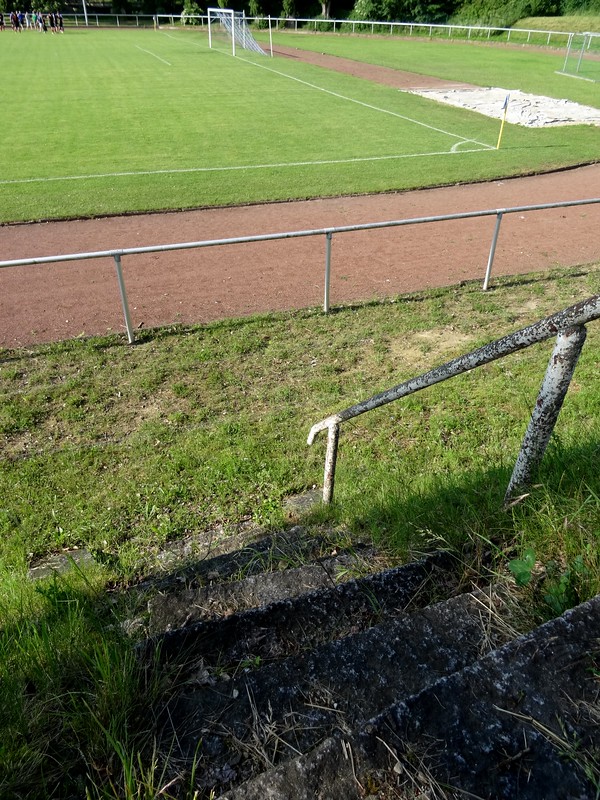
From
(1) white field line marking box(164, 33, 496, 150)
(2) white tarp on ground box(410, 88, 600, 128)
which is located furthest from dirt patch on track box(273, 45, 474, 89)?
(1) white field line marking box(164, 33, 496, 150)

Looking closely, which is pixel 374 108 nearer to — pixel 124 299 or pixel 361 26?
pixel 124 299

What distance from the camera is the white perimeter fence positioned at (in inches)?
1956

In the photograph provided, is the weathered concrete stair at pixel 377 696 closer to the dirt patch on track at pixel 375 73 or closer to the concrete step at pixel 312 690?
the concrete step at pixel 312 690

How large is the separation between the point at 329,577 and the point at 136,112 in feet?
81.2

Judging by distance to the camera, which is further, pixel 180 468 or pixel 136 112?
pixel 136 112

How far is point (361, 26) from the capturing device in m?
58.9

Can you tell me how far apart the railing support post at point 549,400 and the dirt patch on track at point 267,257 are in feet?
21.9

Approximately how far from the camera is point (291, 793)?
152 centimetres

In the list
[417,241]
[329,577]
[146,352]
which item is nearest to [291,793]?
[329,577]

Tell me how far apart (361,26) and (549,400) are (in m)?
67.2

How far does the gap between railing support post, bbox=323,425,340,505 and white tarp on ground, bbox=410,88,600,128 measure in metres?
21.5

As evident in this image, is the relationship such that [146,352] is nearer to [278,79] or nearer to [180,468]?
[180,468]

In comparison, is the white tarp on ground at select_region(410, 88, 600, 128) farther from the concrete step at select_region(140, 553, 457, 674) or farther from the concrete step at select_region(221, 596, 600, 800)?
the concrete step at select_region(221, 596, 600, 800)

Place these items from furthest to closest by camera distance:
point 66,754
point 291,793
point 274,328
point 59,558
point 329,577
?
1. point 274,328
2. point 59,558
3. point 329,577
4. point 66,754
5. point 291,793
